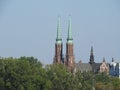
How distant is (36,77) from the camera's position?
92.8 meters

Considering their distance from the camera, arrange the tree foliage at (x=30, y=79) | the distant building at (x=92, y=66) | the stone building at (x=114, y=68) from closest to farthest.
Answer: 1. the tree foliage at (x=30, y=79)
2. the stone building at (x=114, y=68)
3. the distant building at (x=92, y=66)

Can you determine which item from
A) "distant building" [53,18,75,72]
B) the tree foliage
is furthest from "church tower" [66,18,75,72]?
the tree foliage

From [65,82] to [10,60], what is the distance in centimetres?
1043

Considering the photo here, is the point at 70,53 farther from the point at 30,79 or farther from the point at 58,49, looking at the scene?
the point at 30,79

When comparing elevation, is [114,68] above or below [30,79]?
above

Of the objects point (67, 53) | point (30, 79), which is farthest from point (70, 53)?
point (30, 79)

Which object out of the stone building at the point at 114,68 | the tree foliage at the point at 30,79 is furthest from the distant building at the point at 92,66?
the tree foliage at the point at 30,79

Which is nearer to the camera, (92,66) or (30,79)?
(30,79)

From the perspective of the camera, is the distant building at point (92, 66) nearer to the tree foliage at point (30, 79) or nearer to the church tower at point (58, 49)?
the church tower at point (58, 49)

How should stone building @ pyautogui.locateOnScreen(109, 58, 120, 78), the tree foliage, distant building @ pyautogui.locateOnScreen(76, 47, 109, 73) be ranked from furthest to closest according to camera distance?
distant building @ pyautogui.locateOnScreen(76, 47, 109, 73) < stone building @ pyautogui.locateOnScreen(109, 58, 120, 78) < the tree foliage

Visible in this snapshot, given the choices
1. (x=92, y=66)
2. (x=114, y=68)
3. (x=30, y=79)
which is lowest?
(x=30, y=79)

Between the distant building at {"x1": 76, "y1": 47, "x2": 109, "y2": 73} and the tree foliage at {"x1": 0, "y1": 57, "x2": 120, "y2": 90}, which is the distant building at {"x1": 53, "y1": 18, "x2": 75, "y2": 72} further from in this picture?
the tree foliage at {"x1": 0, "y1": 57, "x2": 120, "y2": 90}

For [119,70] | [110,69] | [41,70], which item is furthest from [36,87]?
[110,69]

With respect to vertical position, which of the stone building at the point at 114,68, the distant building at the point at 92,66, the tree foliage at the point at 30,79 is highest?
the distant building at the point at 92,66
